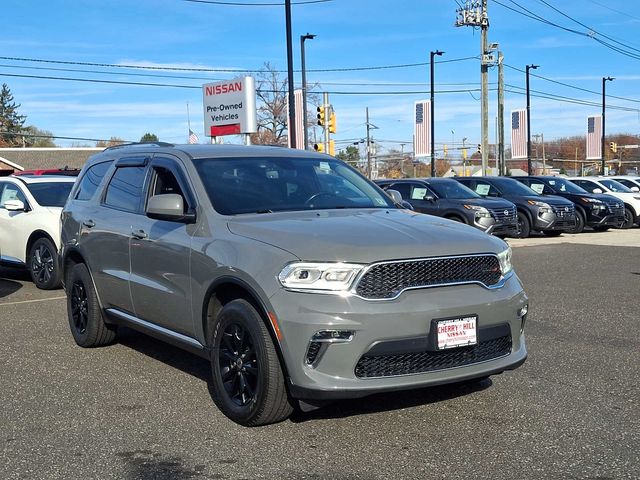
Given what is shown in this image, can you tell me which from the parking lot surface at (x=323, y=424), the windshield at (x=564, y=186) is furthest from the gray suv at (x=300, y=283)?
the windshield at (x=564, y=186)

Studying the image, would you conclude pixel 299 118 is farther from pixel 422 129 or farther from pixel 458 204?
pixel 458 204

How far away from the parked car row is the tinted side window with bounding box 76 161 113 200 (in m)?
11.1

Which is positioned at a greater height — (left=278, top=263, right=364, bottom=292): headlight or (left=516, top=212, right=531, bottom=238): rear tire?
(left=278, top=263, right=364, bottom=292): headlight

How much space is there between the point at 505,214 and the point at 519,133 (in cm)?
3013

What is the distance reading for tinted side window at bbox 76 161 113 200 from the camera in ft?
23.4

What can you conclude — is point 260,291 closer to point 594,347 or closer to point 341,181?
point 341,181

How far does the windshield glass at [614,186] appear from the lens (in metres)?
24.7

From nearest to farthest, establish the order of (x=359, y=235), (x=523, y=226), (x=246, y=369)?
(x=359, y=235), (x=246, y=369), (x=523, y=226)

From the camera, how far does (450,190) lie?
61.0ft

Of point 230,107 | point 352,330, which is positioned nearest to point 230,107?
point 230,107

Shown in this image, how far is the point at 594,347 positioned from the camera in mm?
6805

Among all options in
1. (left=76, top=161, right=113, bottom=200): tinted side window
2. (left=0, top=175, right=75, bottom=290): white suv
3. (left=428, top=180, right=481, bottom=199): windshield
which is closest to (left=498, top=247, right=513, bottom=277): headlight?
(left=76, top=161, right=113, bottom=200): tinted side window

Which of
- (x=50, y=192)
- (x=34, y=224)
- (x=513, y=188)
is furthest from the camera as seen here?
(x=513, y=188)

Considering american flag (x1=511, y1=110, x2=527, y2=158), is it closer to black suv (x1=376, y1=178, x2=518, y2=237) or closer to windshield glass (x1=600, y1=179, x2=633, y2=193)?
windshield glass (x1=600, y1=179, x2=633, y2=193)
